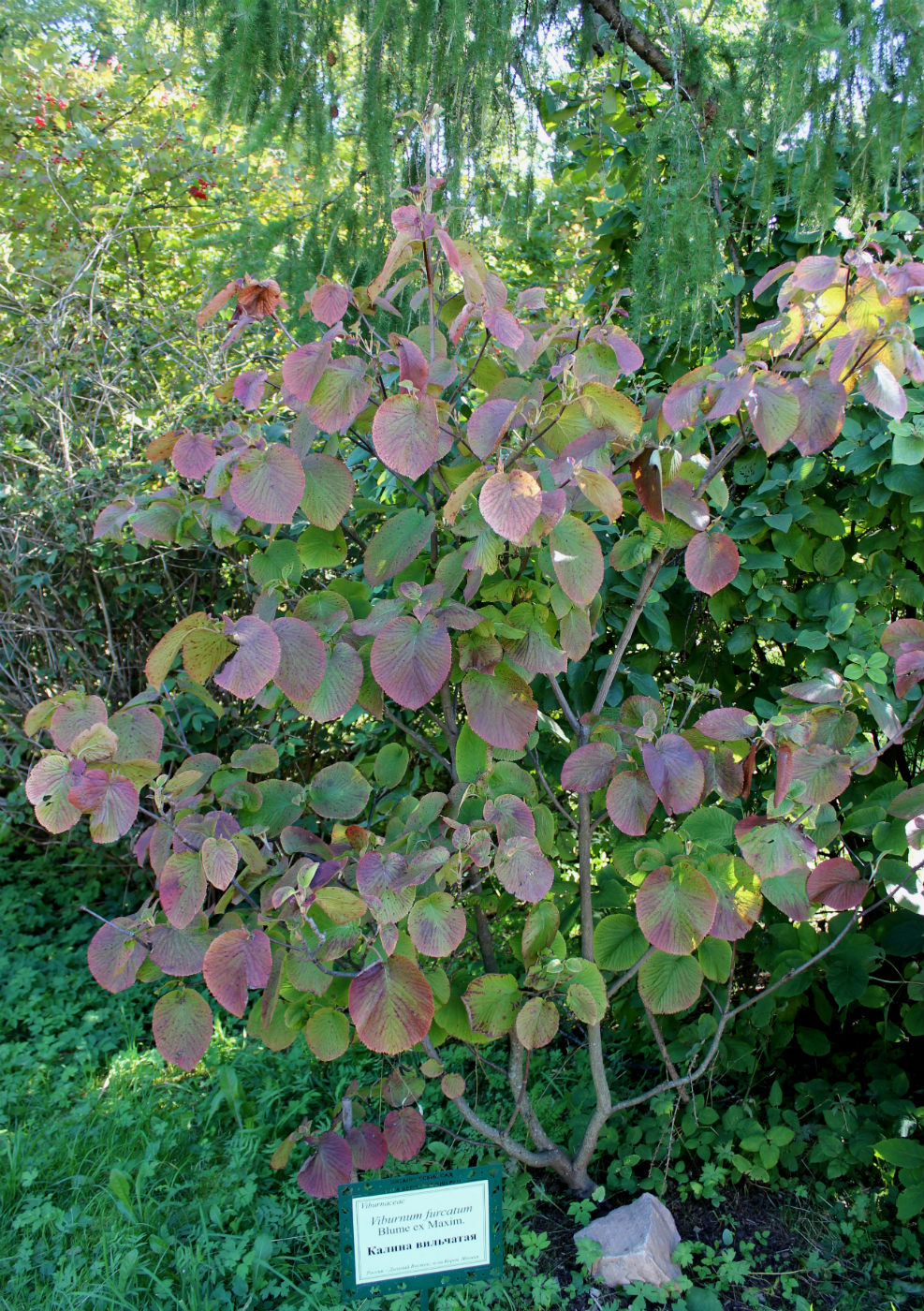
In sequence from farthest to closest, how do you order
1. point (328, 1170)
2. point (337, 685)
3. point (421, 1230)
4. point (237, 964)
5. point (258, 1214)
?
point (258, 1214) → point (328, 1170) → point (421, 1230) → point (337, 685) → point (237, 964)

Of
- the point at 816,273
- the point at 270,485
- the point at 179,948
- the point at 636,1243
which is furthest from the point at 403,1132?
the point at 816,273

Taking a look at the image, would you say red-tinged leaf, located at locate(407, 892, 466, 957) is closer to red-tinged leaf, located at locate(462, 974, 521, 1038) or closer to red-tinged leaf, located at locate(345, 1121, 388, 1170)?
red-tinged leaf, located at locate(462, 974, 521, 1038)

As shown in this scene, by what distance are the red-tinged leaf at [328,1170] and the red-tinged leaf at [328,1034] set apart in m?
0.26

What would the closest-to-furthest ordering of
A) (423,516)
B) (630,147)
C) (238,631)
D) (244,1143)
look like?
(238,631)
(423,516)
(244,1143)
(630,147)

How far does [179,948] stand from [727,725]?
0.86 meters

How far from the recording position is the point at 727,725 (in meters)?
1.33

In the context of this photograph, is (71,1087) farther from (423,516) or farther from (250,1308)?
(423,516)

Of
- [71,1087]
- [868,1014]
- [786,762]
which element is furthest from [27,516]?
[868,1014]

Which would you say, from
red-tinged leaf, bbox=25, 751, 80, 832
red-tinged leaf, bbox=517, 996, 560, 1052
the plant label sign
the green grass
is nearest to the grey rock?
the green grass

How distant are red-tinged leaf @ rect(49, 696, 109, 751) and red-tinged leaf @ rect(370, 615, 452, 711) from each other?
1.33ft

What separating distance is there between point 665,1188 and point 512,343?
1.70 meters

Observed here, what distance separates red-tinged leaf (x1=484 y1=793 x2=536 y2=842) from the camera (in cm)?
131

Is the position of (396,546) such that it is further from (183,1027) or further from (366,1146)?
(366,1146)

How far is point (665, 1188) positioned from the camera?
1.89m
